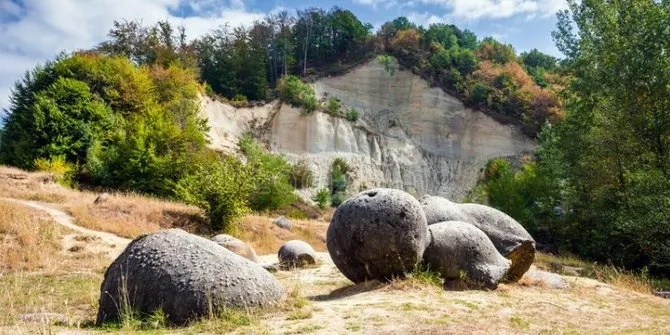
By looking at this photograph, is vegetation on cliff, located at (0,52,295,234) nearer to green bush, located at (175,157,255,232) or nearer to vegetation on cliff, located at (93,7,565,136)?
green bush, located at (175,157,255,232)

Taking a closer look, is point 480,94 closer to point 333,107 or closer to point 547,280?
point 333,107

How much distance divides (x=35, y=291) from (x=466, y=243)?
7.34 metres

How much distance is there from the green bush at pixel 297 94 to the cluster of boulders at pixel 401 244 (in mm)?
35426

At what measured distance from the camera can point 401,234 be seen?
8.57m

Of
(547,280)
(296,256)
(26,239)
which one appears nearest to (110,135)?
(26,239)

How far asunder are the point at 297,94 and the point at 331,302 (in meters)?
38.2

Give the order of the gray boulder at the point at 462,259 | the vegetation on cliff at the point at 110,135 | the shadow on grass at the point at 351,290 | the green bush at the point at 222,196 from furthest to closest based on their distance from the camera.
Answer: the vegetation on cliff at the point at 110,135, the green bush at the point at 222,196, the gray boulder at the point at 462,259, the shadow on grass at the point at 351,290

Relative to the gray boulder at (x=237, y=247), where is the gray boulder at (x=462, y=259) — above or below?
above

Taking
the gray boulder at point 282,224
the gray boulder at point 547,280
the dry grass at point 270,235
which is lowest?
the dry grass at point 270,235

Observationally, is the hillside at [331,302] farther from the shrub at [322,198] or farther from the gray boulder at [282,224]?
the shrub at [322,198]

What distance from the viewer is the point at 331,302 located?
7234mm

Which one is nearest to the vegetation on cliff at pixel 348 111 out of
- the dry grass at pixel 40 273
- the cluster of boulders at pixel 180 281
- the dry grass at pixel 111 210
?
the dry grass at pixel 111 210

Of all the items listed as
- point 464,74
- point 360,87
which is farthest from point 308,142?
point 464,74

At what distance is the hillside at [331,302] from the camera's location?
207 inches
